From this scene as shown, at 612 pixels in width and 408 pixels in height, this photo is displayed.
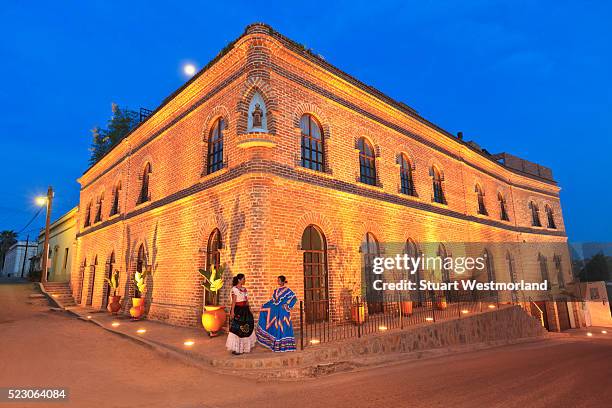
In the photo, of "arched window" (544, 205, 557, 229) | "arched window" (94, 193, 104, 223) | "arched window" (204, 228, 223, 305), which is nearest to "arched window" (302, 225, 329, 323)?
"arched window" (204, 228, 223, 305)

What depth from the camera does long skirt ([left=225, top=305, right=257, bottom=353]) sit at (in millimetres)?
6891

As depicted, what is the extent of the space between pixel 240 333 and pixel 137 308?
6969 mm

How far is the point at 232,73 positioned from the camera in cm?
1041

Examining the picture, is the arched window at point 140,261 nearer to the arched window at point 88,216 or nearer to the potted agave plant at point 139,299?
the potted agave plant at point 139,299

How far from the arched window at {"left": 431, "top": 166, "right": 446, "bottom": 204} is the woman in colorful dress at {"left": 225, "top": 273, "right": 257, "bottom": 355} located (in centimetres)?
1168

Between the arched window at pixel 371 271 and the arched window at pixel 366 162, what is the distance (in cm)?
211

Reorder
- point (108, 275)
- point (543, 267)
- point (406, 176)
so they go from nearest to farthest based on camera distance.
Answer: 1. point (406, 176)
2. point (108, 275)
3. point (543, 267)

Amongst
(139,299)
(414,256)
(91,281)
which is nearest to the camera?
(139,299)

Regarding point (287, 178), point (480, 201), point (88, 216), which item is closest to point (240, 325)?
point (287, 178)

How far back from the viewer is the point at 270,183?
9039 mm

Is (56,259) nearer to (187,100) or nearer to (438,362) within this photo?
(187,100)

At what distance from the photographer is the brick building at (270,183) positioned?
Result: 9148 millimetres

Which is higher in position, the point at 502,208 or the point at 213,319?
the point at 502,208

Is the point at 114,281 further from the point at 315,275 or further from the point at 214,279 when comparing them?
the point at 315,275
